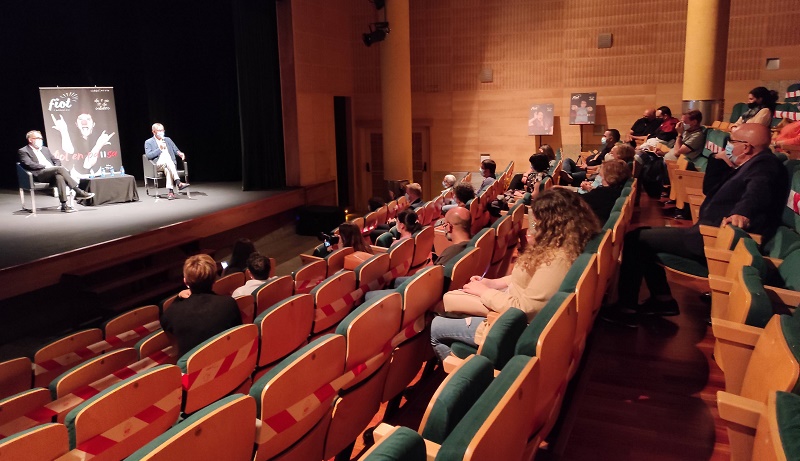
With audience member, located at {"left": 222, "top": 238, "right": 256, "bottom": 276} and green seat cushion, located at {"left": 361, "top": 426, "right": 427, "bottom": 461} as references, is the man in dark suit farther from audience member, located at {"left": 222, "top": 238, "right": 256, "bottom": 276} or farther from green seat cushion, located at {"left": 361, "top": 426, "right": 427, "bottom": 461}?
green seat cushion, located at {"left": 361, "top": 426, "right": 427, "bottom": 461}

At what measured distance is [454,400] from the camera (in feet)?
4.35

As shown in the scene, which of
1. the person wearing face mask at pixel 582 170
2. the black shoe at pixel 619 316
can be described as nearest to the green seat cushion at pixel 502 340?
the black shoe at pixel 619 316

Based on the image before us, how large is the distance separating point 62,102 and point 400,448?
8.01 meters

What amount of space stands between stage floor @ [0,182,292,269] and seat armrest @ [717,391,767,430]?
5146 millimetres

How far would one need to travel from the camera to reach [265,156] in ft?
29.6

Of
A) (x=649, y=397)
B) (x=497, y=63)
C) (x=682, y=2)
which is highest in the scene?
(x=682, y=2)

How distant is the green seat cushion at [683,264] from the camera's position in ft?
9.59

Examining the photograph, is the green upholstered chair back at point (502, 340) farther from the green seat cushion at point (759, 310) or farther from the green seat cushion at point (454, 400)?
the green seat cushion at point (759, 310)

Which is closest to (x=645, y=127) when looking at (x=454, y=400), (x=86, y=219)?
(x=86, y=219)

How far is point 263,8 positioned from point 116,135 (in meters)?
2.81

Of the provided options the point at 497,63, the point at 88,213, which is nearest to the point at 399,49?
the point at 497,63

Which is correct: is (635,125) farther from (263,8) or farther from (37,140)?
(37,140)

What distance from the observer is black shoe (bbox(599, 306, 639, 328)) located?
3002 mm

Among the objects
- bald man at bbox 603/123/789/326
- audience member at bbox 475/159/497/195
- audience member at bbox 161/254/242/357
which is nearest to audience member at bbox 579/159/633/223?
bald man at bbox 603/123/789/326
